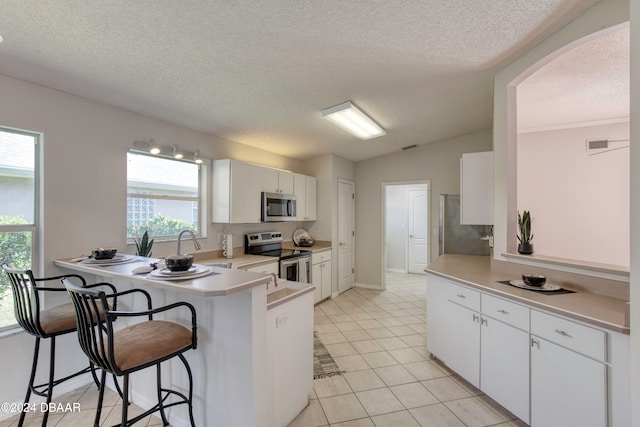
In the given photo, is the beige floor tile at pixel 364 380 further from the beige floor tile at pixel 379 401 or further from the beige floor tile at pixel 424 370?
the beige floor tile at pixel 424 370

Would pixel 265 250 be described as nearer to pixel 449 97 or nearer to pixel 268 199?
pixel 268 199

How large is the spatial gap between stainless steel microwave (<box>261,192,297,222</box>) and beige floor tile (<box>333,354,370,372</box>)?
202cm

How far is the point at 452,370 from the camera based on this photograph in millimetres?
2500

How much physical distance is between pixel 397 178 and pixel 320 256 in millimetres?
2138

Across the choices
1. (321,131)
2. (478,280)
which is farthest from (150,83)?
(478,280)

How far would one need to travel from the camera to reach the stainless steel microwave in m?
3.88

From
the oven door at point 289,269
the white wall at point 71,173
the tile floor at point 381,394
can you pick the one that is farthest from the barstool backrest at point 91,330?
the oven door at point 289,269

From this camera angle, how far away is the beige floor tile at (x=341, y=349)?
290cm

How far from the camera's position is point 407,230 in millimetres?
7043

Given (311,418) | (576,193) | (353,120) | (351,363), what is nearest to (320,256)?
(351,363)

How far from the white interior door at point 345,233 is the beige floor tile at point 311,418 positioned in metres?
3.00

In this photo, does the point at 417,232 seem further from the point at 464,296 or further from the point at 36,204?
the point at 36,204

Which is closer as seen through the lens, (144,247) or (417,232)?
(144,247)

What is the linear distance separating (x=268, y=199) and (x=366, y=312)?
220 centimetres
